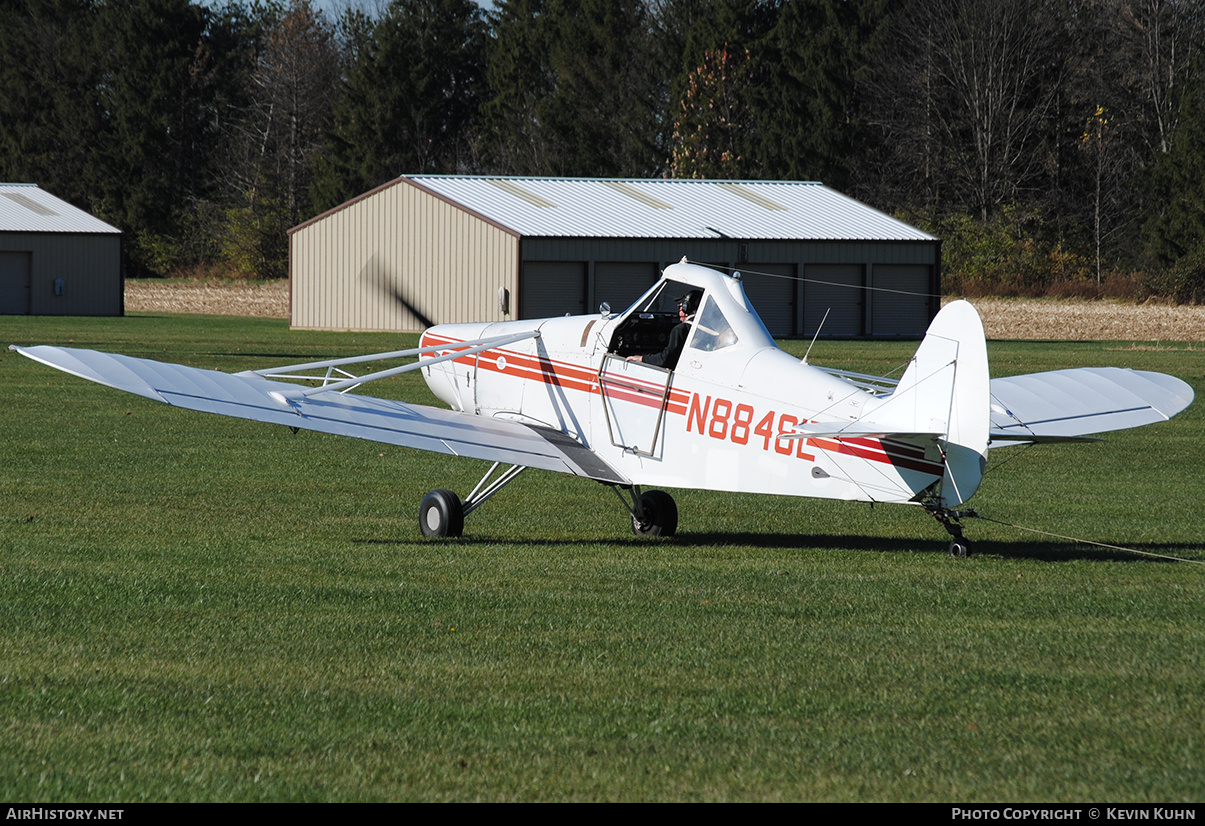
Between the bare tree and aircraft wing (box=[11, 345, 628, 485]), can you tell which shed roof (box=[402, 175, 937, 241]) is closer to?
the bare tree

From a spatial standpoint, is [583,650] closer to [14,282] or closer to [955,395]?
[955,395]

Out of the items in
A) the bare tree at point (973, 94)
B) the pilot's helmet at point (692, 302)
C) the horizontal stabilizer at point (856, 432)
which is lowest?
the horizontal stabilizer at point (856, 432)

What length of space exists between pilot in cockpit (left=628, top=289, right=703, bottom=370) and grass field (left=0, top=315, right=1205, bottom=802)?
1508mm

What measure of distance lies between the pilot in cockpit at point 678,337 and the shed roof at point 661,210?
1390 inches

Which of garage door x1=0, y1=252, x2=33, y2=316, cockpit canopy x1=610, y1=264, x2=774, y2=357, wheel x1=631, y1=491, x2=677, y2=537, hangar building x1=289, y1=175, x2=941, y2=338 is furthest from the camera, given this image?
garage door x1=0, y1=252, x2=33, y2=316

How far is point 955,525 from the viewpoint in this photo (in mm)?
9758

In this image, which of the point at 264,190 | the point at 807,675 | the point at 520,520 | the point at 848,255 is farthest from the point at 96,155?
the point at 807,675

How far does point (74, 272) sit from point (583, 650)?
55.5 metres

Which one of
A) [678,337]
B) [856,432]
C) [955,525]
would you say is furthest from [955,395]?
[678,337]

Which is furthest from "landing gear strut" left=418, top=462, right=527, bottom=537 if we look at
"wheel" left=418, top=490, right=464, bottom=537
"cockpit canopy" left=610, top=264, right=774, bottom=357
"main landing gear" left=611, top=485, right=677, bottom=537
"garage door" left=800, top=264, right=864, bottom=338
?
"garage door" left=800, top=264, right=864, bottom=338

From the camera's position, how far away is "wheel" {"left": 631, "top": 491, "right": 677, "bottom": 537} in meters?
11.9

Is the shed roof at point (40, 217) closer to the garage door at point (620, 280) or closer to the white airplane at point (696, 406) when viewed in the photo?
the garage door at point (620, 280)

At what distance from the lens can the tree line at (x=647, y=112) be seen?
66.6m

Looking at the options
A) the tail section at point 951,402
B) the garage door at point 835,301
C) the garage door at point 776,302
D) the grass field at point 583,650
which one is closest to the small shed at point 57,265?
the garage door at point 776,302
